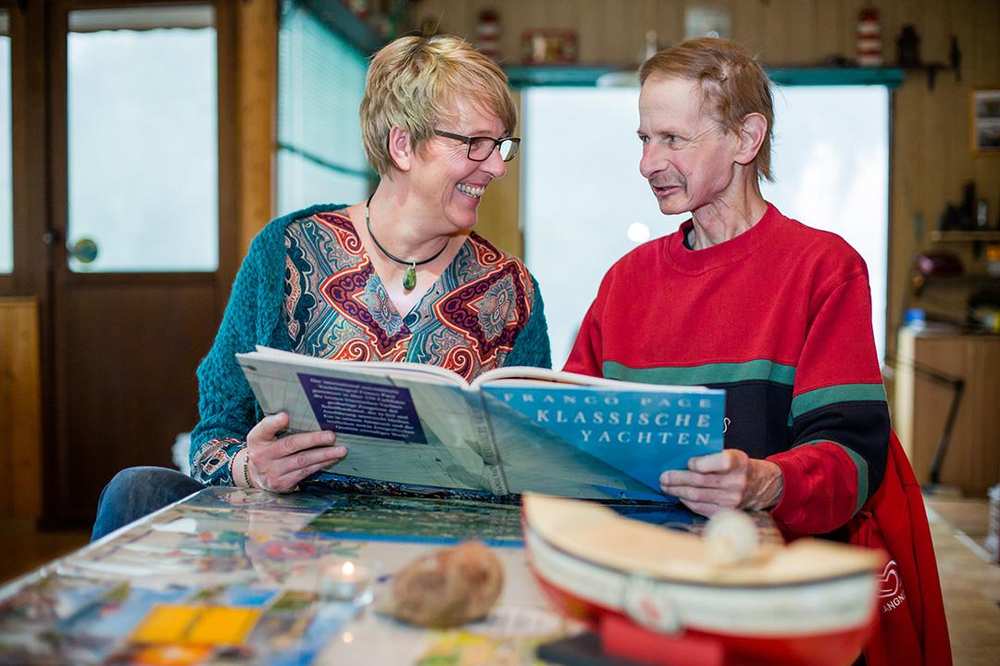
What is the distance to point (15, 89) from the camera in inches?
165

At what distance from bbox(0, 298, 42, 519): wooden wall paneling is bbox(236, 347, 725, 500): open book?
3.39 m

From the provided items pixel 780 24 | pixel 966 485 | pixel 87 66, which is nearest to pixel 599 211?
pixel 780 24

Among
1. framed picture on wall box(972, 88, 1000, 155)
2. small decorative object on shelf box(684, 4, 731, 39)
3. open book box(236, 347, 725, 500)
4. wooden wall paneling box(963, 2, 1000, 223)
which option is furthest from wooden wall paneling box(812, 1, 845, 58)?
open book box(236, 347, 725, 500)

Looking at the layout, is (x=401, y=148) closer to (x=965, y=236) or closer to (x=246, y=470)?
(x=246, y=470)

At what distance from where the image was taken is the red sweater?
126cm

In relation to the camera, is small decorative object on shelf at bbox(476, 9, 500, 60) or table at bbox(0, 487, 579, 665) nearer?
table at bbox(0, 487, 579, 665)

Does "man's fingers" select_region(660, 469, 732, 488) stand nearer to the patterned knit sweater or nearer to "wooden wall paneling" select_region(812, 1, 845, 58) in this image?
the patterned knit sweater

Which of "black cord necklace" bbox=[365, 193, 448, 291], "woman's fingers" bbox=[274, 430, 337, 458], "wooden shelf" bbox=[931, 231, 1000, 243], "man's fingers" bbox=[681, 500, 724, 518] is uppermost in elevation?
"wooden shelf" bbox=[931, 231, 1000, 243]

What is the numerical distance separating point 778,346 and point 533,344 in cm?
46

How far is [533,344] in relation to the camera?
173cm

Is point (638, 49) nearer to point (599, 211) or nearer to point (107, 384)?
point (599, 211)

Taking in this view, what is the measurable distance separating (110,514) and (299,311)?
1.32 feet

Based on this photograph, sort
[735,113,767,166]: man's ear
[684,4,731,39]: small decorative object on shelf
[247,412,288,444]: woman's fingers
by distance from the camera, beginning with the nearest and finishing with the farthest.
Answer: [247,412,288,444]: woman's fingers → [735,113,767,166]: man's ear → [684,4,731,39]: small decorative object on shelf

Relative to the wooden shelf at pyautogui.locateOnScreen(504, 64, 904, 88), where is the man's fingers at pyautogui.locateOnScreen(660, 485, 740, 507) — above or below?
below
